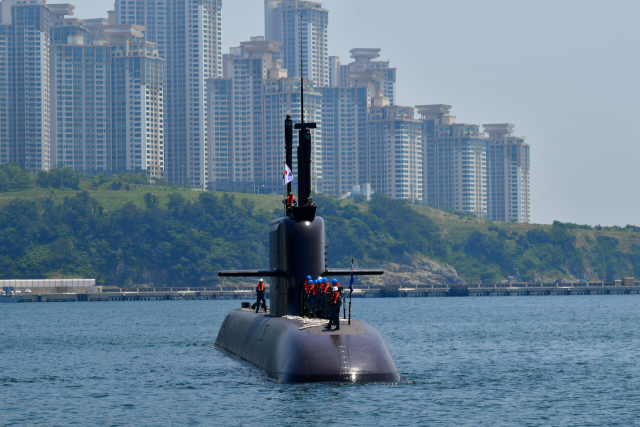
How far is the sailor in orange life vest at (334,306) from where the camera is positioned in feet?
88.1

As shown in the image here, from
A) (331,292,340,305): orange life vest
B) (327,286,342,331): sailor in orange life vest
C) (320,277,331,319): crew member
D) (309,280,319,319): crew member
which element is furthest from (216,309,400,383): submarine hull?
(331,292,340,305): orange life vest

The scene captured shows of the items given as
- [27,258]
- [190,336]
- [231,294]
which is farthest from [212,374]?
[27,258]

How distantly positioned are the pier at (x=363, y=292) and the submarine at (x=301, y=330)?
5180 inches

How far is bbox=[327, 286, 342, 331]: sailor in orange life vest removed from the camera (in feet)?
88.1

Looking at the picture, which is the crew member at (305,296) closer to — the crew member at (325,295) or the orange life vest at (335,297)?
the crew member at (325,295)

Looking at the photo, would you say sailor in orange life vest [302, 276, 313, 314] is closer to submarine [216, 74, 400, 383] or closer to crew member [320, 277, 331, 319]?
submarine [216, 74, 400, 383]

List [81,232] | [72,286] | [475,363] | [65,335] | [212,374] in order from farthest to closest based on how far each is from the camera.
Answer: [81,232] → [72,286] → [65,335] → [475,363] → [212,374]

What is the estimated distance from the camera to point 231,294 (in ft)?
569

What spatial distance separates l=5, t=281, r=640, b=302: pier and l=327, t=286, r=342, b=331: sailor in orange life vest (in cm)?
14106

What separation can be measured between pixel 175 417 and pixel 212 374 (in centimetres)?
835

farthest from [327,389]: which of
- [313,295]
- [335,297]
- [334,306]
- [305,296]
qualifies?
[305,296]

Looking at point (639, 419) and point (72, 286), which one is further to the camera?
point (72, 286)

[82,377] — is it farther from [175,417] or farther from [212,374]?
[175,417]

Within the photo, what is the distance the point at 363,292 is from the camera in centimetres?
18800
